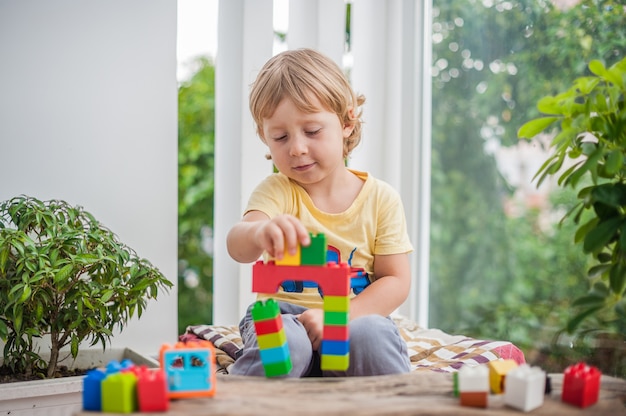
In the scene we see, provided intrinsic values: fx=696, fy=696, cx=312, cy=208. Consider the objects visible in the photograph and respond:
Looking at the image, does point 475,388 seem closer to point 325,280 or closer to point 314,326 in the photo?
point 325,280

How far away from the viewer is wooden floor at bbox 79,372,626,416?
2.84 ft

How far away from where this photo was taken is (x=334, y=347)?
40.6 inches

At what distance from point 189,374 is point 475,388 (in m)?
0.38

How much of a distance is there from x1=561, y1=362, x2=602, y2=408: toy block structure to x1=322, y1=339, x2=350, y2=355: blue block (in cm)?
31

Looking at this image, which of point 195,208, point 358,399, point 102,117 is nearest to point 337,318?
point 358,399

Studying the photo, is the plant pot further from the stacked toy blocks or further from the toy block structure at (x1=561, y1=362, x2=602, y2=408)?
the toy block structure at (x1=561, y1=362, x2=602, y2=408)

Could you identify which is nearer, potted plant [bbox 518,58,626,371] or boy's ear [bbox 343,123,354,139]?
potted plant [bbox 518,58,626,371]

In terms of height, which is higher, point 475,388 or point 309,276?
point 309,276

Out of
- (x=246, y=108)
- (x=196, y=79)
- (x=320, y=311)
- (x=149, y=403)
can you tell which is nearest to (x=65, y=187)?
(x=246, y=108)

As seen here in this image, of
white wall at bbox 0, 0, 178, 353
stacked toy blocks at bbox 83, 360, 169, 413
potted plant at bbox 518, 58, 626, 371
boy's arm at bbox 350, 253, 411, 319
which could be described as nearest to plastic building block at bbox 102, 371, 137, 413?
stacked toy blocks at bbox 83, 360, 169, 413

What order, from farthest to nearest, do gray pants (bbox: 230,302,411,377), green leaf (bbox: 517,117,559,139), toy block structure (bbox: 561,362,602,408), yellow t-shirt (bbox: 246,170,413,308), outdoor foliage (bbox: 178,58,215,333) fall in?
1. outdoor foliage (bbox: 178,58,215,333)
2. yellow t-shirt (bbox: 246,170,413,308)
3. green leaf (bbox: 517,117,559,139)
4. gray pants (bbox: 230,302,411,377)
5. toy block structure (bbox: 561,362,602,408)

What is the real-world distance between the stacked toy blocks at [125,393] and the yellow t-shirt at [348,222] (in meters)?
0.58

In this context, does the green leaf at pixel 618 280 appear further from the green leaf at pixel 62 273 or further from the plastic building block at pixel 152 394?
the green leaf at pixel 62 273

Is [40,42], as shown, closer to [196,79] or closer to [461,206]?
[461,206]
